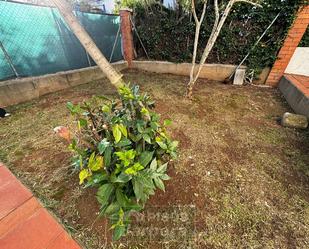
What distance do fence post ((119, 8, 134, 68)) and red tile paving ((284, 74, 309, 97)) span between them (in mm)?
4805

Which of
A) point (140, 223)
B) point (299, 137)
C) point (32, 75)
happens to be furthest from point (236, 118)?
point (32, 75)

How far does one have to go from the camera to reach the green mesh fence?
331 centimetres

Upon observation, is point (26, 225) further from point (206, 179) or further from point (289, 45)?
point (289, 45)

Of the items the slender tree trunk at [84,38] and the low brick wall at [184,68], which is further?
the low brick wall at [184,68]

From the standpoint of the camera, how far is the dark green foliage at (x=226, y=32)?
3973 millimetres

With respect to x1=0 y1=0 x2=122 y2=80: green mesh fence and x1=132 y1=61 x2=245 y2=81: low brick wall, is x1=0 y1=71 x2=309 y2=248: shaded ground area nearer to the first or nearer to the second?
x1=0 y1=0 x2=122 y2=80: green mesh fence

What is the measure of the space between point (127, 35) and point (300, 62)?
5090 mm

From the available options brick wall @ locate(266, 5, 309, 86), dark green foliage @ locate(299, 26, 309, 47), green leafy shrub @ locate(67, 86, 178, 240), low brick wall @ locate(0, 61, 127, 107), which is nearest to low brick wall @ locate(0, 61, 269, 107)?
low brick wall @ locate(0, 61, 127, 107)

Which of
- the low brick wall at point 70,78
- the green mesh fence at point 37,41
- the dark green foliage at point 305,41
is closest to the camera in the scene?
the green mesh fence at point 37,41

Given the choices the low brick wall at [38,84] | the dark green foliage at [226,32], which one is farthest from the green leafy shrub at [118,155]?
the dark green foliage at [226,32]

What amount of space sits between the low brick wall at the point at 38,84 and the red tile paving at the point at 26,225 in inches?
109

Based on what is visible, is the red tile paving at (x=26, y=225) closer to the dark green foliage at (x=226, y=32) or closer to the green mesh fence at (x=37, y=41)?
the green mesh fence at (x=37, y=41)

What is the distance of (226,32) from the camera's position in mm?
4461

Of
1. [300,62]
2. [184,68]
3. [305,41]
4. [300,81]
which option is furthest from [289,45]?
[184,68]
